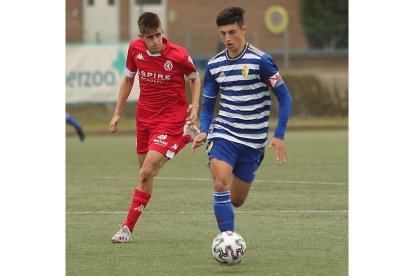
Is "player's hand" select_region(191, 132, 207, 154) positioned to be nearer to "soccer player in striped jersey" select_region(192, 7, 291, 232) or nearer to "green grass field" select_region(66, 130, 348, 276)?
"soccer player in striped jersey" select_region(192, 7, 291, 232)

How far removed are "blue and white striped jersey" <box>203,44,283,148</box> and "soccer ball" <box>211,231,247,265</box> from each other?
3.36ft

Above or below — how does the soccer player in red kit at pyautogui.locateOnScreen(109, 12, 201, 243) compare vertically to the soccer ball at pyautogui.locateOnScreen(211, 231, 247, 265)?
above

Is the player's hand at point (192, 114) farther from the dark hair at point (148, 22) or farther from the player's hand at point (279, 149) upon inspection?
the player's hand at point (279, 149)

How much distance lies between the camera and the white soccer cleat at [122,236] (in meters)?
11.2

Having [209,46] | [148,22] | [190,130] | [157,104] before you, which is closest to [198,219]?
[190,130]

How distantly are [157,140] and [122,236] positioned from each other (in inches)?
41.9

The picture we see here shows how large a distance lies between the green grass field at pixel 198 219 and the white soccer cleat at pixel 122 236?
8cm

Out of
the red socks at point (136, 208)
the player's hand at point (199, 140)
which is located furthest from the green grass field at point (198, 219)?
the player's hand at point (199, 140)

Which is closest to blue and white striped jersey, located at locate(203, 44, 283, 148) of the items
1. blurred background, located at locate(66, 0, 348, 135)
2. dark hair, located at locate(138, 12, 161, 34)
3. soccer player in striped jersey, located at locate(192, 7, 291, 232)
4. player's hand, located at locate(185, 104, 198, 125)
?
soccer player in striped jersey, located at locate(192, 7, 291, 232)

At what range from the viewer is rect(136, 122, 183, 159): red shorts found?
11.7 m

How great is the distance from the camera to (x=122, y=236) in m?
11.2

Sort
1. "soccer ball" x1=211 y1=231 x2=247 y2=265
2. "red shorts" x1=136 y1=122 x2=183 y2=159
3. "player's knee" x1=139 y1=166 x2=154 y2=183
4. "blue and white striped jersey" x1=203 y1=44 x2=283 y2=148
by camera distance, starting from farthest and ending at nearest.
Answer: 1. "red shorts" x1=136 y1=122 x2=183 y2=159
2. "player's knee" x1=139 y1=166 x2=154 y2=183
3. "blue and white striped jersey" x1=203 y1=44 x2=283 y2=148
4. "soccer ball" x1=211 y1=231 x2=247 y2=265

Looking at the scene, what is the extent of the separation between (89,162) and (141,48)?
31.4 ft
